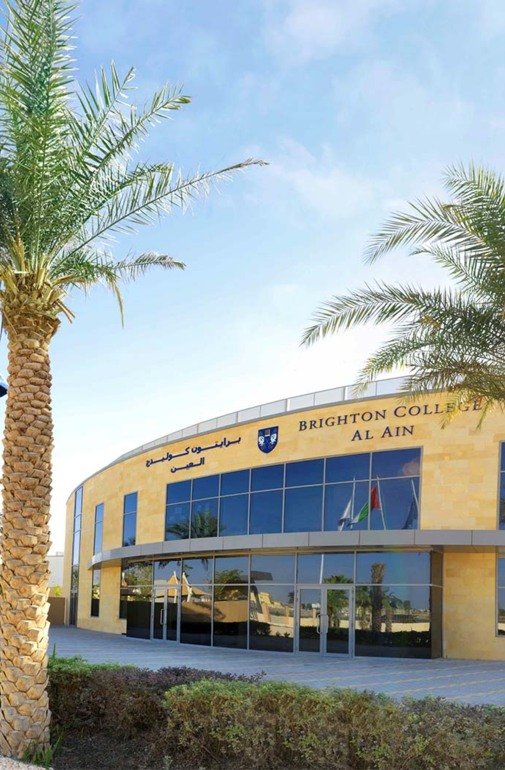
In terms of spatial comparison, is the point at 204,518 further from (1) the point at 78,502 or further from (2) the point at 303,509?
(1) the point at 78,502

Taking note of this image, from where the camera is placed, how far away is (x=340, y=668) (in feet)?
72.6

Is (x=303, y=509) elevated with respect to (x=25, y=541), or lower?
elevated

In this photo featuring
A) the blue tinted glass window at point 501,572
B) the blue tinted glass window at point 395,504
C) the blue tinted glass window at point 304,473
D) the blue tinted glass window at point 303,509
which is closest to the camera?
the blue tinted glass window at point 501,572

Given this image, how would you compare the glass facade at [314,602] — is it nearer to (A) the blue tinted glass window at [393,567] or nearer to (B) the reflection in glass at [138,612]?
(A) the blue tinted glass window at [393,567]

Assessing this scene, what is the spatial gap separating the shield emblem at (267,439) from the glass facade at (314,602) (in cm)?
352

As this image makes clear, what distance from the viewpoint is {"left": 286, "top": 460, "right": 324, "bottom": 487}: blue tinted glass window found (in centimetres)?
2742

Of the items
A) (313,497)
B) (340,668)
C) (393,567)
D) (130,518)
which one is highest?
(313,497)

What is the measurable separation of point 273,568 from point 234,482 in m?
3.47

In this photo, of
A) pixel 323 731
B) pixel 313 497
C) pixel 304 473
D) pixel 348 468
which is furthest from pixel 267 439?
pixel 323 731

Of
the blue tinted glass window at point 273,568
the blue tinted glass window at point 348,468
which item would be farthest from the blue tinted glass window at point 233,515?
the blue tinted glass window at point 348,468

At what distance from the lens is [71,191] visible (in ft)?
34.4

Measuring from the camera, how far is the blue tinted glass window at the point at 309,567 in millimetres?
26734

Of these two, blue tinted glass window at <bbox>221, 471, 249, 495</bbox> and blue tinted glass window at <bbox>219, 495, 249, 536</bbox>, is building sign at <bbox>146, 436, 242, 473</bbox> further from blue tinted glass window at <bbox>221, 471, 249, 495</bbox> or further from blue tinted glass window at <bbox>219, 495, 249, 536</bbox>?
blue tinted glass window at <bbox>219, 495, 249, 536</bbox>

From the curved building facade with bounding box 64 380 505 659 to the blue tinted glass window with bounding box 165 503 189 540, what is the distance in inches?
3.0
